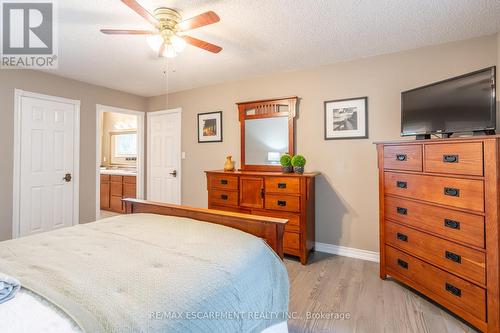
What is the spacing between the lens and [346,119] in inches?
117

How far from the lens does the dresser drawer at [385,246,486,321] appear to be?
1650 millimetres

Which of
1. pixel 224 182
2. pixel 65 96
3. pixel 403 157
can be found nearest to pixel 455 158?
pixel 403 157

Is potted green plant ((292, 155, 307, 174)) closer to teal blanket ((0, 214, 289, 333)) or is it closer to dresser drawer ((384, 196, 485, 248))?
dresser drawer ((384, 196, 485, 248))

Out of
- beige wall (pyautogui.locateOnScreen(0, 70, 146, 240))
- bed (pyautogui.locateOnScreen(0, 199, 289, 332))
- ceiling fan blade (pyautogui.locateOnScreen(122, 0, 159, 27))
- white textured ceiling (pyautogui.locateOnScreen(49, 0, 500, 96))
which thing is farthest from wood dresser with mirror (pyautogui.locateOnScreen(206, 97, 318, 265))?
beige wall (pyautogui.locateOnScreen(0, 70, 146, 240))

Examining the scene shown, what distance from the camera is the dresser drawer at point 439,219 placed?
Answer: 5.48ft

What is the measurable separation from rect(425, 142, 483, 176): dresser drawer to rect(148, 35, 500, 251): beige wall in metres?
0.86

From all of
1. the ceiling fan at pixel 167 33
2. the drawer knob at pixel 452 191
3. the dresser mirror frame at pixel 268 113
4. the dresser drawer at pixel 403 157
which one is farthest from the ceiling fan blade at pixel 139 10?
the drawer knob at pixel 452 191

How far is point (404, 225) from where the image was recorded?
7.16 ft

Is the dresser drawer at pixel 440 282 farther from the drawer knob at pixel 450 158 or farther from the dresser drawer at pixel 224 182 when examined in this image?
the dresser drawer at pixel 224 182

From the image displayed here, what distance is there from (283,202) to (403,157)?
1.26 metres

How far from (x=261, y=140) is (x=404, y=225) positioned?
1955 mm

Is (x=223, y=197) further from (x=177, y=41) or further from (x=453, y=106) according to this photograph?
(x=453, y=106)

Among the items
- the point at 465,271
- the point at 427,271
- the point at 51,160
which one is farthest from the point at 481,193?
the point at 51,160

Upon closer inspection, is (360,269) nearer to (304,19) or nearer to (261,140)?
(261,140)
